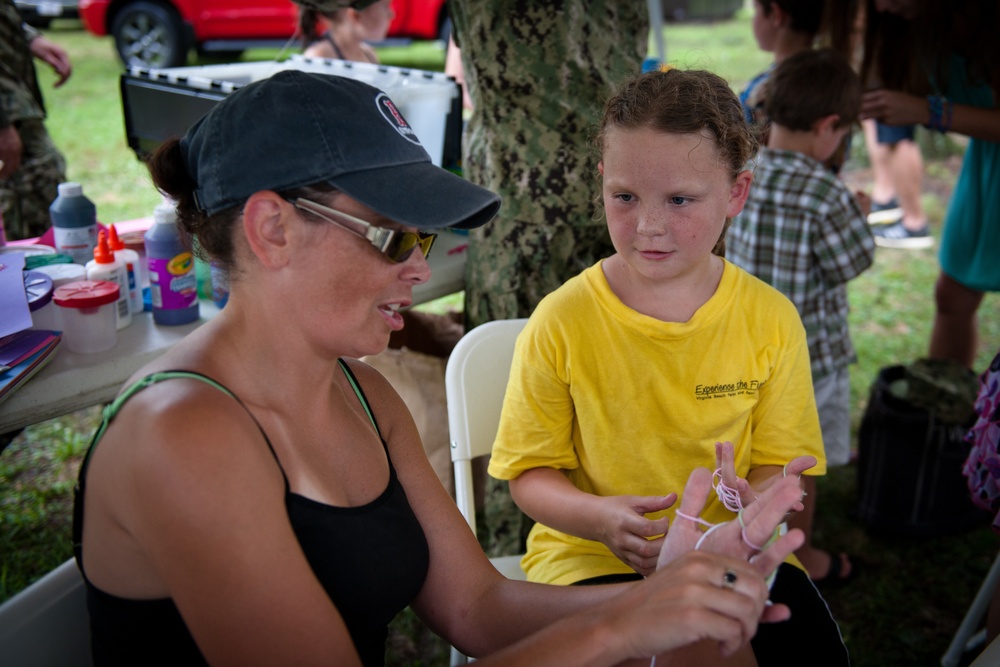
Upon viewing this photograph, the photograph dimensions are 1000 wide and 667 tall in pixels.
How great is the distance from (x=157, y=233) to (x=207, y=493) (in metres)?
1.26

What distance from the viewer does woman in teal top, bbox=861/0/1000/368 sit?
11.2ft

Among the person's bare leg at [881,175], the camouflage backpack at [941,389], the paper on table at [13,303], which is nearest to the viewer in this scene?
the paper on table at [13,303]

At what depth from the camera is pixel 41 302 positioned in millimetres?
2098

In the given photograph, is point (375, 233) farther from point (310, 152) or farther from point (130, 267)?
point (130, 267)

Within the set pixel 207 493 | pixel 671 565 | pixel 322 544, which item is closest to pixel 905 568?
pixel 671 565

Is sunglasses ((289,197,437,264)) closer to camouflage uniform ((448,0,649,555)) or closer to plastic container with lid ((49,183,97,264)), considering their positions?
camouflage uniform ((448,0,649,555))

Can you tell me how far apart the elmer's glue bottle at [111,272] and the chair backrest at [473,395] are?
0.87 m

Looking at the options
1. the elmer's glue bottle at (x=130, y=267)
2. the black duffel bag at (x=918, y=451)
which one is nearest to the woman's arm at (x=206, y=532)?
the elmer's glue bottle at (x=130, y=267)

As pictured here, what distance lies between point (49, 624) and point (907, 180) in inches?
250

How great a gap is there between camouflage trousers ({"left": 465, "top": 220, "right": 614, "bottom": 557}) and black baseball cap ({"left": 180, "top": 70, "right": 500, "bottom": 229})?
125 centimetres

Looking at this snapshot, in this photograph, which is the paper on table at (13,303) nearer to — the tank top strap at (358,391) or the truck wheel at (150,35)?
the tank top strap at (358,391)

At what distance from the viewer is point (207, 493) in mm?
1179

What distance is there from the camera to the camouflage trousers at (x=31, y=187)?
360 cm

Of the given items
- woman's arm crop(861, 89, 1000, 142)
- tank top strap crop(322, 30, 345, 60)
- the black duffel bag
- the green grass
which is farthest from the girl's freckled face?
tank top strap crop(322, 30, 345, 60)
